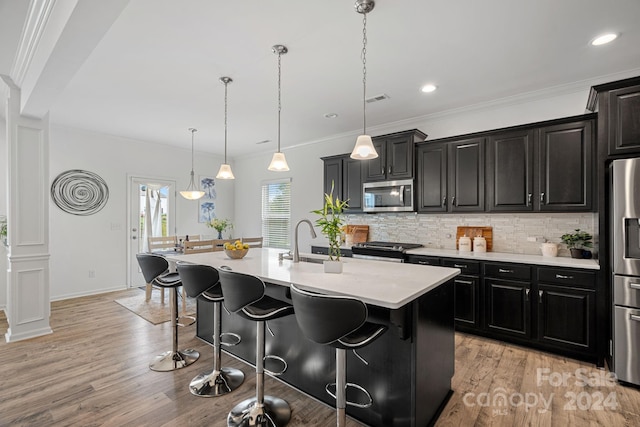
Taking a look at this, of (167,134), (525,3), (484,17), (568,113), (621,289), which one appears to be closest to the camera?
(525,3)

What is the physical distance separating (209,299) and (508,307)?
→ 2.94 metres

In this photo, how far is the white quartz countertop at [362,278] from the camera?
5.31ft

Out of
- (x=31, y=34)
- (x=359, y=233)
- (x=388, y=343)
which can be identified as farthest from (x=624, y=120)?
(x=31, y=34)

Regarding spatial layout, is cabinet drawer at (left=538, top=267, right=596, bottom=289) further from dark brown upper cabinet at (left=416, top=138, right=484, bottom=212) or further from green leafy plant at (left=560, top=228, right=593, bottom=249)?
dark brown upper cabinet at (left=416, top=138, right=484, bottom=212)

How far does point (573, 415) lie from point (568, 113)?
2961 millimetres

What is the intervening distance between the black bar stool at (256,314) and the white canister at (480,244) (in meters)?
2.79

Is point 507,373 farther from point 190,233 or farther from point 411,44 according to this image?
point 190,233

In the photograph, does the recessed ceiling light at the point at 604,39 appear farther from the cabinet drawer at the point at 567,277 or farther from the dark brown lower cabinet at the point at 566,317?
the dark brown lower cabinet at the point at 566,317

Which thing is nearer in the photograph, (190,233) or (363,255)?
(363,255)

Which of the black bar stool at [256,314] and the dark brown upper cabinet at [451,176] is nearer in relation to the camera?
the black bar stool at [256,314]

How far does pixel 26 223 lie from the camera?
342 cm

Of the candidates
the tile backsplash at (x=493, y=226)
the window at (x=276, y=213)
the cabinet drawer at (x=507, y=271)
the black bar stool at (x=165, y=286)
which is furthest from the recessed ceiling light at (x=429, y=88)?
the window at (x=276, y=213)

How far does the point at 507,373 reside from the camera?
8.67 feet

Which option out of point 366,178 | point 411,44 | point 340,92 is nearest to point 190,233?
point 366,178
